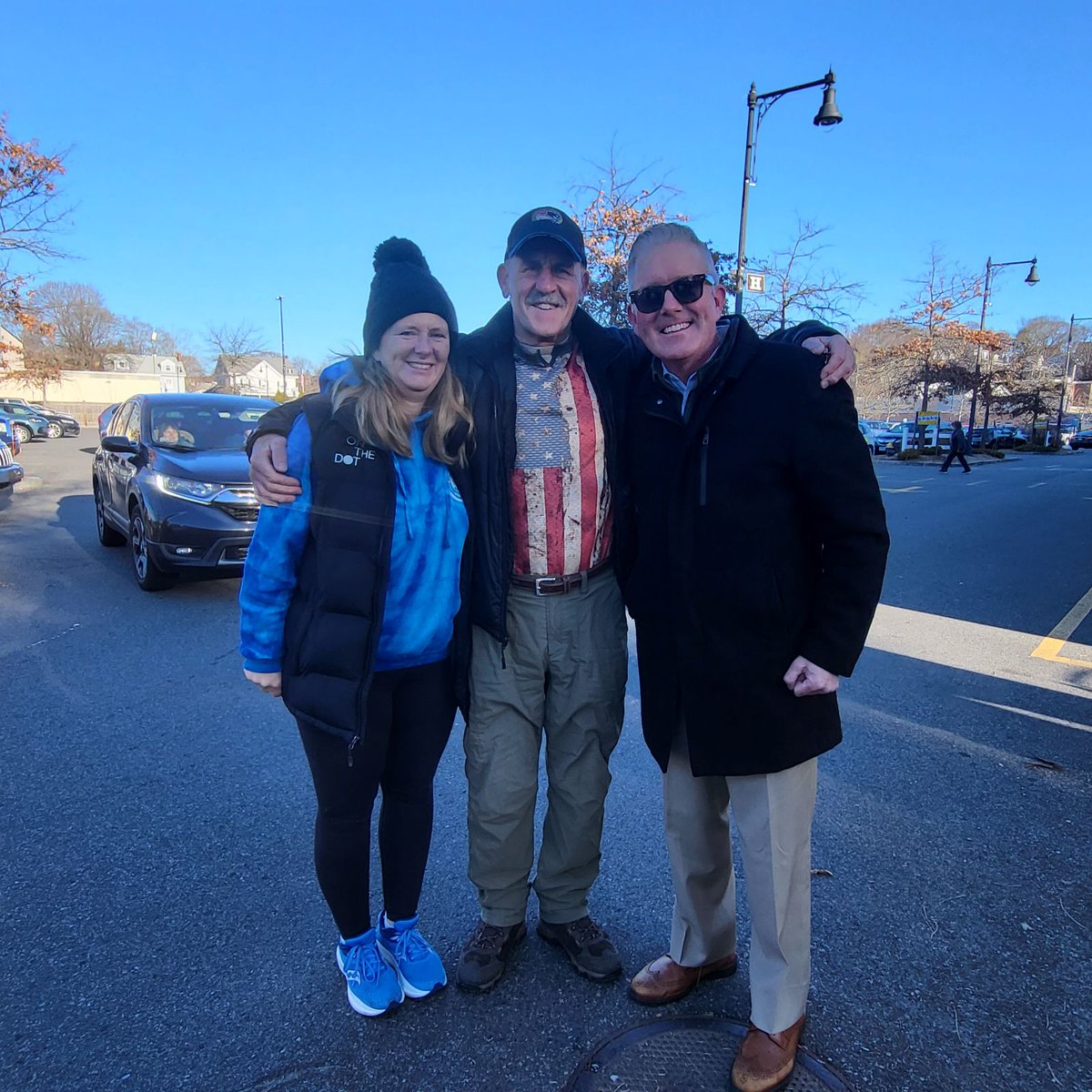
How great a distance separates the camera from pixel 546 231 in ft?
7.23

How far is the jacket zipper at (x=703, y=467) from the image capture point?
196 centimetres

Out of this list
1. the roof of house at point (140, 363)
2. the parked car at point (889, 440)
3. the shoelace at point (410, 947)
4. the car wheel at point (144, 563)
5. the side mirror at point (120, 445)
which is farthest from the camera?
the roof of house at point (140, 363)

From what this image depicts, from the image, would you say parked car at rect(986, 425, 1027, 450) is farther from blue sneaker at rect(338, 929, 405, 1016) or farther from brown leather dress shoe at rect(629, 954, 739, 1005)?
blue sneaker at rect(338, 929, 405, 1016)

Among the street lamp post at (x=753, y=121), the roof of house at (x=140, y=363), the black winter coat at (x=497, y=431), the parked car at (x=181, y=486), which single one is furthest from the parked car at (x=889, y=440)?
the roof of house at (x=140, y=363)

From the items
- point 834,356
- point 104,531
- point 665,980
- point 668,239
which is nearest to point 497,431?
point 668,239

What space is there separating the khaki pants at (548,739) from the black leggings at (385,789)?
155 millimetres

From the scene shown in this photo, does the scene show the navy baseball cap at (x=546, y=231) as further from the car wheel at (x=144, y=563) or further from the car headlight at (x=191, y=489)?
the car wheel at (x=144, y=563)

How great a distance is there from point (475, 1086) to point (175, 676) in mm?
3604

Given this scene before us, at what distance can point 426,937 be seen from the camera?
2.51 meters

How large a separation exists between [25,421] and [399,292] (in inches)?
1319

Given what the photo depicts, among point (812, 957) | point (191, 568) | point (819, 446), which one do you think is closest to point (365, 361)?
point (819, 446)

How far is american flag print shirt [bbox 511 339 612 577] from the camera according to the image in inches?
89.3

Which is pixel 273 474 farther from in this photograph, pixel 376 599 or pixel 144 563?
pixel 144 563

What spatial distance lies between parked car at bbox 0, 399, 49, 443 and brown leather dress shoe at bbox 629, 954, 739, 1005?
105ft
